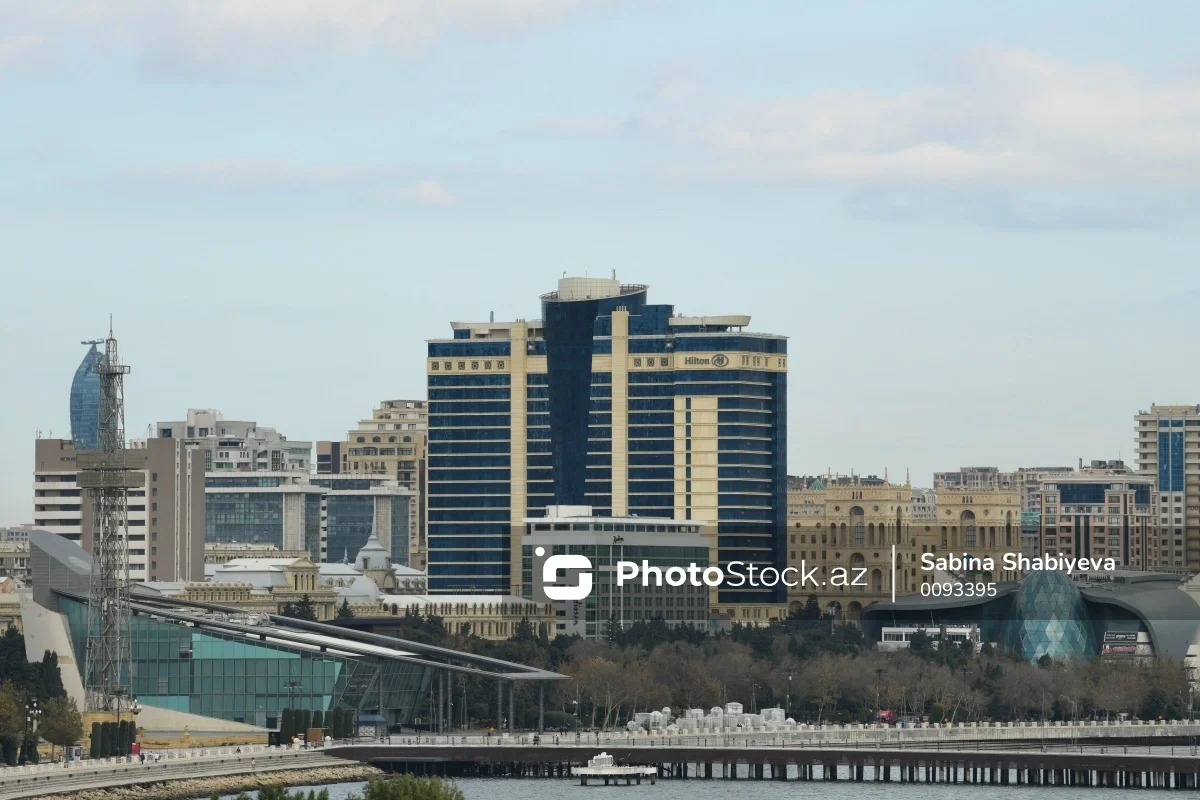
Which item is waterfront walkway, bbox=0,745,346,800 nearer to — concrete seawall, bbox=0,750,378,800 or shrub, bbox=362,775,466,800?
concrete seawall, bbox=0,750,378,800

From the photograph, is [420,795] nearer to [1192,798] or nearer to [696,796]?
[696,796]

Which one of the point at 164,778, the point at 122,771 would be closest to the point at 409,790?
the point at 164,778

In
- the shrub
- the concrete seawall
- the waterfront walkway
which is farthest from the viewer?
the concrete seawall

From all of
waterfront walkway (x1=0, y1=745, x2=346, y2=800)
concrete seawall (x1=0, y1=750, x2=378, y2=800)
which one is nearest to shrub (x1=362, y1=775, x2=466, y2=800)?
waterfront walkway (x1=0, y1=745, x2=346, y2=800)

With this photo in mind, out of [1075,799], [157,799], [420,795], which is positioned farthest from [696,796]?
[420,795]

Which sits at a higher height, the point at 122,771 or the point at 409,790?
the point at 409,790

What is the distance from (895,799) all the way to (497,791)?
25.1 m

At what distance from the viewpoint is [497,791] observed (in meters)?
197

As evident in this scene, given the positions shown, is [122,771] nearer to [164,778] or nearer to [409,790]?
[164,778]

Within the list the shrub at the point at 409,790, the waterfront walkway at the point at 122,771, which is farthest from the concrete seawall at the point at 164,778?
the shrub at the point at 409,790

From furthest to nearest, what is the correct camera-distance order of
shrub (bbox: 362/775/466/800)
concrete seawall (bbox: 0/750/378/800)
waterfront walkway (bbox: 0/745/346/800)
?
concrete seawall (bbox: 0/750/378/800) → waterfront walkway (bbox: 0/745/346/800) → shrub (bbox: 362/775/466/800)

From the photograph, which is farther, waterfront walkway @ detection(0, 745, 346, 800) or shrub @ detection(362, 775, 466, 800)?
waterfront walkway @ detection(0, 745, 346, 800)

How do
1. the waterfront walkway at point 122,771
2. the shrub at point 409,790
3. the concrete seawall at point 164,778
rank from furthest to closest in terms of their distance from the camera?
the concrete seawall at point 164,778, the waterfront walkway at point 122,771, the shrub at point 409,790

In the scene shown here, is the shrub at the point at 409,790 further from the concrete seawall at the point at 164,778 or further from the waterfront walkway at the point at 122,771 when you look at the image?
the concrete seawall at the point at 164,778
